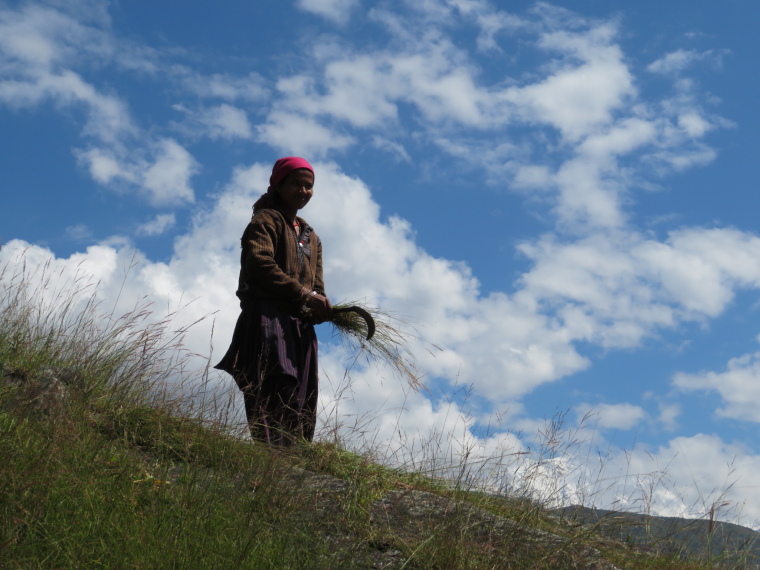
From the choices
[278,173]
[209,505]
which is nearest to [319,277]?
[278,173]

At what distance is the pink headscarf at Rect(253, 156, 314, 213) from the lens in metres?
4.58

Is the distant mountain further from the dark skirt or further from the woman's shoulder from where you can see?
→ the woman's shoulder

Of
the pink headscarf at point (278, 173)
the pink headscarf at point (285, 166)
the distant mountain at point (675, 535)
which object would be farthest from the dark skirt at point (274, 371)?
the distant mountain at point (675, 535)

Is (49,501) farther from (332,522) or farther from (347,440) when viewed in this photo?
(347,440)

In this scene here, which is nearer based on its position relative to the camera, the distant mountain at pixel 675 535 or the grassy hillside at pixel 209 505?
the grassy hillside at pixel 209 505

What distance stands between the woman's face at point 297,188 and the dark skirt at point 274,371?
2.16 ft

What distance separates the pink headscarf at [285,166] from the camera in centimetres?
458

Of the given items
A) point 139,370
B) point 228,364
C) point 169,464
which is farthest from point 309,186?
point 169,464

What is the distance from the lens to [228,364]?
176 inches

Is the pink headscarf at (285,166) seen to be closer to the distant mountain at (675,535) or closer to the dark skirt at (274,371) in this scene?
the dark skirt at (274,371)

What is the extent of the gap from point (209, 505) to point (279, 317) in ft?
4.94

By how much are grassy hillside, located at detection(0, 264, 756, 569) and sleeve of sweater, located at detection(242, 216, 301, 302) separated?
2.60 feet

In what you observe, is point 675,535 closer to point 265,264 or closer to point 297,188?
point 265,264

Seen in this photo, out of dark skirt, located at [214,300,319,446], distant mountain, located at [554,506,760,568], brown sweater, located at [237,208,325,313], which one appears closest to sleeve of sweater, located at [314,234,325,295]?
brown sweater, located at [237,208,325,313]
